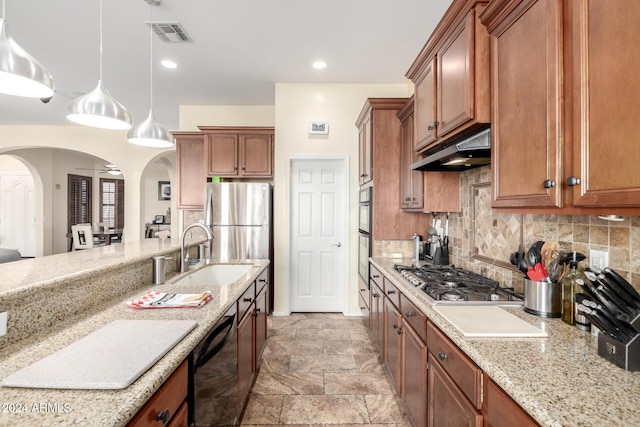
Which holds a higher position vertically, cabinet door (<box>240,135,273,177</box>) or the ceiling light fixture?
the ceiling light fixture

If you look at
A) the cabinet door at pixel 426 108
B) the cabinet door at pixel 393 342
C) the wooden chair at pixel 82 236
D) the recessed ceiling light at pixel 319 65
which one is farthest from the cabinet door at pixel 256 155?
the wooden chair at pixel 82 236

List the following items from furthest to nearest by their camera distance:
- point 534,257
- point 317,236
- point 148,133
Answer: point 317,236 < point 148,133 < point 534,257

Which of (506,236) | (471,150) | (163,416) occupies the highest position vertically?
(471,150)

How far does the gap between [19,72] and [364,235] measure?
2.93 m

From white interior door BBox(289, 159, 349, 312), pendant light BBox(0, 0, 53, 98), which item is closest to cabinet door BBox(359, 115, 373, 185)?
white interior door BBox(289, 159, 349, 312)

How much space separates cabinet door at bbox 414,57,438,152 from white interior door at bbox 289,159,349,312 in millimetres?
1859

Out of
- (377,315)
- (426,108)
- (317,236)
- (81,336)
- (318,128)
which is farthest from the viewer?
(317,236)

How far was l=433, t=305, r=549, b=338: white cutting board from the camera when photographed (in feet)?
3.87

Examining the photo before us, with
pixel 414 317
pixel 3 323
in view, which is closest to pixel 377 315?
pixel 414 317

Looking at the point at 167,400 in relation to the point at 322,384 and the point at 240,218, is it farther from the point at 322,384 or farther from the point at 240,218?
the point at 240,218

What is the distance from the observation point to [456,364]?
123cm

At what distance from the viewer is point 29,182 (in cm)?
845

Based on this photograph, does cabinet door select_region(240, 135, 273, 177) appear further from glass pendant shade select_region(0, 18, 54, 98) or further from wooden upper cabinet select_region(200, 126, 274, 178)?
glass pendant shade select_region(0, 18, 54, 98)

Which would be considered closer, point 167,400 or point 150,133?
point 167,400
